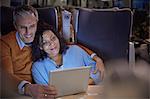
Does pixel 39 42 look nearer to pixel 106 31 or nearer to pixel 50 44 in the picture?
pixel 50 44

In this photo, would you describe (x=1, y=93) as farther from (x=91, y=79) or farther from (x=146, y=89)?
(x=146, y=89)

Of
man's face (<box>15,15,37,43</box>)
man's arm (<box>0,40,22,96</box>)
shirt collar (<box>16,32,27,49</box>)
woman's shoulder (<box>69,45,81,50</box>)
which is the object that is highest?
man's face (<box>15,15,37,43</box>)

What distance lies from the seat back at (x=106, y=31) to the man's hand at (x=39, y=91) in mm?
257

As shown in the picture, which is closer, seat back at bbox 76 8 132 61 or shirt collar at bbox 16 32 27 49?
shirt collar at bbox 16 32 27 49

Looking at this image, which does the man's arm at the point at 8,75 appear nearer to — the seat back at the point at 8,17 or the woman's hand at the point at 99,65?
the seat back at the point at 8,17

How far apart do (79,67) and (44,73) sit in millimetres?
144

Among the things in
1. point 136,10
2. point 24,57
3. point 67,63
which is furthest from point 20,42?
point 136,10

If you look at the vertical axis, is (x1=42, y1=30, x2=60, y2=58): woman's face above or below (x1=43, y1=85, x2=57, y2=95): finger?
above

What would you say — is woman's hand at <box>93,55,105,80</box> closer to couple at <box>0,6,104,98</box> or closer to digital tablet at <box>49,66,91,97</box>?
digital tablet at <box>49,66,91,97</box>

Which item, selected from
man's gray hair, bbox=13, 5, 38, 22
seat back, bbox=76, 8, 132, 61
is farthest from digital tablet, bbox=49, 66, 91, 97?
man's gray hair, bbox=13, 5, 38, 22

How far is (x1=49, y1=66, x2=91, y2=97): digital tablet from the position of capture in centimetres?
101

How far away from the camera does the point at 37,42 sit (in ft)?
3.39

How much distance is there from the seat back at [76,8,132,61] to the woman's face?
0.12 meters

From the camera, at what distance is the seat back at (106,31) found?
3.74 feet
